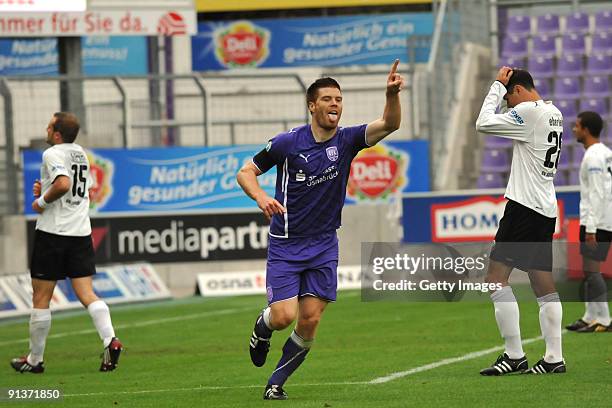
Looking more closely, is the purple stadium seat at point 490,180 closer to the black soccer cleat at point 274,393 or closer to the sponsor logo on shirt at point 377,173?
the sponsor logo on shirt at point 377,173

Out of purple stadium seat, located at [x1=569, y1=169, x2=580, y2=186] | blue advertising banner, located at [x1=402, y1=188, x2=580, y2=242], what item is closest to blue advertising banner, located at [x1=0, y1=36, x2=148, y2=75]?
purple stadium seat, located at [x1=569, y1=169, x2=580, y2=186]

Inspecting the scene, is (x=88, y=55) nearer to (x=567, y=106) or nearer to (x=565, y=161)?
(x=567, y=106)

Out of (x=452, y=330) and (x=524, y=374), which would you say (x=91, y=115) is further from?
(x=524, y=374)

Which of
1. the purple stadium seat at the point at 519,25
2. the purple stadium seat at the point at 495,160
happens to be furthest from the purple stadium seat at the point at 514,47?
the purple stadium seat at the point at 495,160

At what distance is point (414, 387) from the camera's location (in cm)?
1036

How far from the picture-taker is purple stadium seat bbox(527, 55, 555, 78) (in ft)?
96.4

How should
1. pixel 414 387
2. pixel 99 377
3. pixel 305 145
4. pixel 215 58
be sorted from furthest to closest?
pixel 215 58
pixel 99 377
pixel 414 387
pixel 305 145

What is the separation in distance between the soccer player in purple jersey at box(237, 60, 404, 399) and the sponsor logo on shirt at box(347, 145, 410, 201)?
15417 mm

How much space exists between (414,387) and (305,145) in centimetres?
193

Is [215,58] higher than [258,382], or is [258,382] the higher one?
[215,58]

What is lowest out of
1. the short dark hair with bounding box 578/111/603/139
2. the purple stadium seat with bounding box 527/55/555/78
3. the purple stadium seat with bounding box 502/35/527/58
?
the short dark hair with bounding box 578/111/603/139

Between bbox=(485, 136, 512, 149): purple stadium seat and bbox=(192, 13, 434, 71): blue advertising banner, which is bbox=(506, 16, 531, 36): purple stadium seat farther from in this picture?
bbox=(192, 13, 434, 71): blue advertising banner

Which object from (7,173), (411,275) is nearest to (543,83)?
(7,173)
